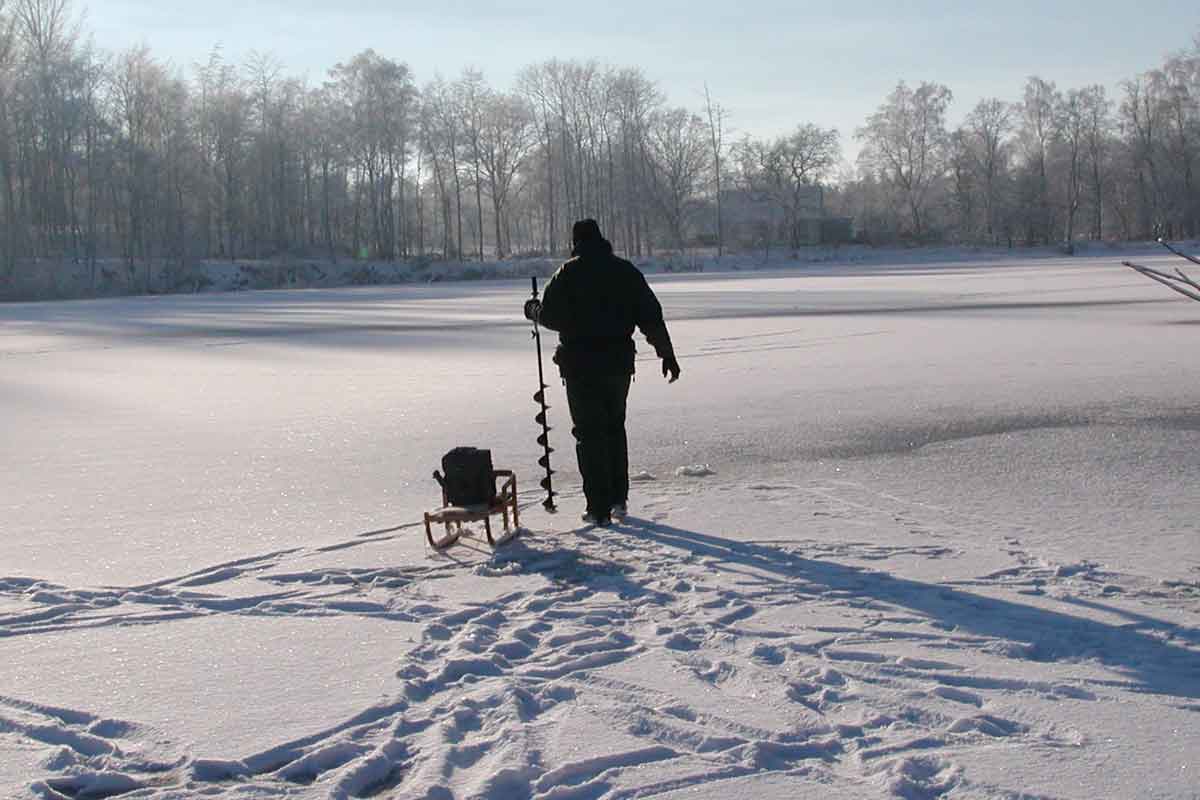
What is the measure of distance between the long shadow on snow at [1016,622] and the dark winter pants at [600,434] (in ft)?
2.52

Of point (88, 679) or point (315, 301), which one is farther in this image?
point (315, 301)

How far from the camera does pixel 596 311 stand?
23.7 feet

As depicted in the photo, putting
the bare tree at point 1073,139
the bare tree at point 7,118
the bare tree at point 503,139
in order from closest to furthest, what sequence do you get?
the bare tree at point 7,118
the bare tree at point 503,139
the bare tree at point 1073,139

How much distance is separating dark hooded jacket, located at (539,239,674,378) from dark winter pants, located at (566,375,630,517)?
9 cm

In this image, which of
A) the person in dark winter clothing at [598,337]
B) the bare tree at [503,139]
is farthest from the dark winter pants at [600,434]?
the bare tree at [503,139]

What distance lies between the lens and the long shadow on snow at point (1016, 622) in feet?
15.1

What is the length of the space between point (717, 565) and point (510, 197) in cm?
9103

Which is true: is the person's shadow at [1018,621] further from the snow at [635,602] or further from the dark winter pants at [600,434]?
the dark winter pants at [600,434]

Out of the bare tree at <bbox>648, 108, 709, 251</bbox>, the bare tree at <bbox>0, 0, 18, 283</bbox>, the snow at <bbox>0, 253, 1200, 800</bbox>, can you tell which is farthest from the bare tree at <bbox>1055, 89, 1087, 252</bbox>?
the snow at <bbox>0, 253, 1200, 800</bbox>

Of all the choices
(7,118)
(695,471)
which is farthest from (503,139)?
(695,471)

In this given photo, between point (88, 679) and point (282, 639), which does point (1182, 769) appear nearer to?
point (282, 639)

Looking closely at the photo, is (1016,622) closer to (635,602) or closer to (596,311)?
(635,602)

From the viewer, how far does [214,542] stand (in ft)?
23.1

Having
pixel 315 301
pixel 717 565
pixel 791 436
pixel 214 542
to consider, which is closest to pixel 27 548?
pixel 214 542
